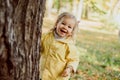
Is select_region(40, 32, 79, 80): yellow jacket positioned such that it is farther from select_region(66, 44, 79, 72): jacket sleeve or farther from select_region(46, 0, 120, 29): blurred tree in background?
select_region(46, 0, 120, 29): blurred tree in background

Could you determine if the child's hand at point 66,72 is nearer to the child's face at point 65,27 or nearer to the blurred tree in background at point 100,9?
the child's face at point 65,27

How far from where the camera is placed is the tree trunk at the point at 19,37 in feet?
9.37

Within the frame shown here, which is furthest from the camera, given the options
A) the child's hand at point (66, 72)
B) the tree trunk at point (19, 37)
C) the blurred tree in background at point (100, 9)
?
the blurred tree in background at point (100, 9)

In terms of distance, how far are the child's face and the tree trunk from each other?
2.47 feet

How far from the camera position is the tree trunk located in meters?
2.86

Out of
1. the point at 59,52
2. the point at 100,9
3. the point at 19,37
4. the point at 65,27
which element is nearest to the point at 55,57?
the point at 59,52

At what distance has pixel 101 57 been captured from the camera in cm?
1241


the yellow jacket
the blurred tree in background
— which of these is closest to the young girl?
the yellow jacket

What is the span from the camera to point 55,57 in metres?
4.03

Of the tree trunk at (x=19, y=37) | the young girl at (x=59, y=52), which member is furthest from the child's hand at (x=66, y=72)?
the tree trunk at (x=19, y=37)

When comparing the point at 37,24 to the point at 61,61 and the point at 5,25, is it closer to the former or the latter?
the point at 5,25

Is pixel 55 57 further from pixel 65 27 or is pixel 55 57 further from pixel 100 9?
pixel 100 9

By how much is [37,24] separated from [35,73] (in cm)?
50

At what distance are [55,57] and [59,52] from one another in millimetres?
77
